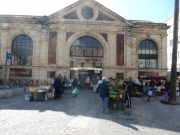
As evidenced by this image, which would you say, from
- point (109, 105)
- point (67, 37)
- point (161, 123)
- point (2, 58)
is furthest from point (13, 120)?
point (2, 58)

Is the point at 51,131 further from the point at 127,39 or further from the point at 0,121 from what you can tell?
the point at 127,39

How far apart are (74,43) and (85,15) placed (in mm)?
4129

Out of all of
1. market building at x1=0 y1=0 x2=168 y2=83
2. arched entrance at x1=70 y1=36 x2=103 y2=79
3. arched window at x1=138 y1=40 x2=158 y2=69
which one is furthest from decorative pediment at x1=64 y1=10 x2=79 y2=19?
arched window at x1=138 y1=40 x2=158 y2=69

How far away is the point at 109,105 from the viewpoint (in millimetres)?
7379

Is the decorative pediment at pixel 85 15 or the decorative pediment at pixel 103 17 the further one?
the decorative pediment at pixel 103 17

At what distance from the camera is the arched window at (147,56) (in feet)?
62.5

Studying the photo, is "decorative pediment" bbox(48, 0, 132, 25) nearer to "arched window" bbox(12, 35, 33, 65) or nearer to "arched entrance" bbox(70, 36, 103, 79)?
"arched entrance" bbox(70, 36, 103, 79)

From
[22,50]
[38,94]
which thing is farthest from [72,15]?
[38,94]

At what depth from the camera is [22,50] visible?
60.0ft

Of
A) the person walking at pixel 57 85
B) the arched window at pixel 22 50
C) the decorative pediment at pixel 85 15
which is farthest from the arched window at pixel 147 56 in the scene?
the arched window at pixel 22 50

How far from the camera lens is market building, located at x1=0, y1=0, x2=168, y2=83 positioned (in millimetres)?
17703

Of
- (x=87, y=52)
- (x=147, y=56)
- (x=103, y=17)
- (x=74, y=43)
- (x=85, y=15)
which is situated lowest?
(x=147, y=56)

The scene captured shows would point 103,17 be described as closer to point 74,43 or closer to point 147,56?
point 74,43

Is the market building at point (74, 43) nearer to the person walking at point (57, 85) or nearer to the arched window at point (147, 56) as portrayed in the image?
the arched window at point (147, 56)
